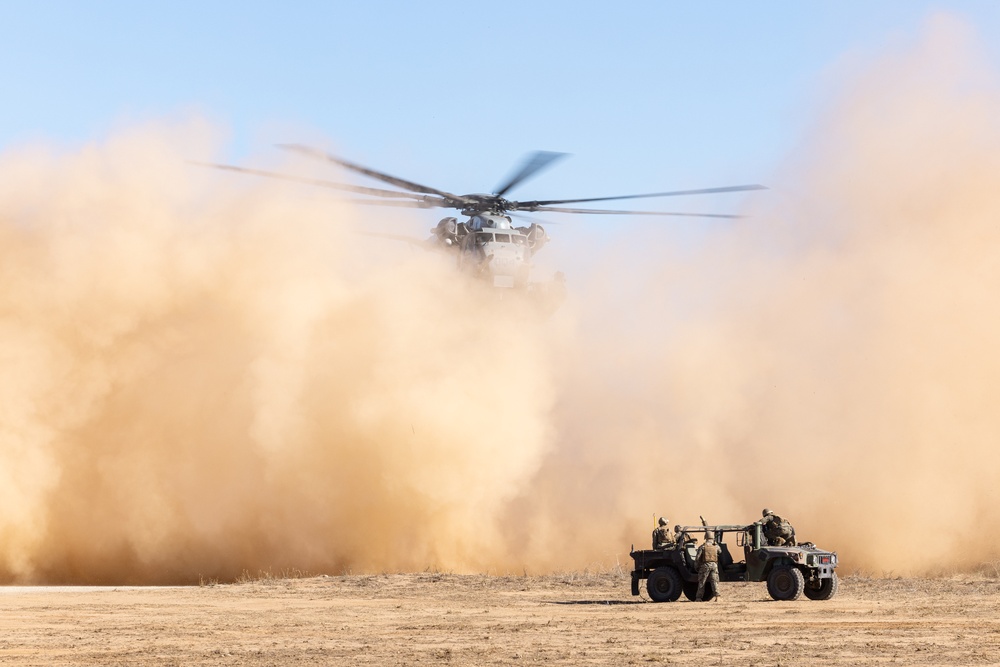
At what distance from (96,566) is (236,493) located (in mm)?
4161

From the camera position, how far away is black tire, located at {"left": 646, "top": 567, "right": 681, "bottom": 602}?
78.1 ft

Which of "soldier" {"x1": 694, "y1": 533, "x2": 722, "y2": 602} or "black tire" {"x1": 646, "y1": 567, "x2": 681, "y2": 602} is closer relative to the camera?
"soldier" {"x1": 694, "y1": 533, "x2": 722, "y2": 602}

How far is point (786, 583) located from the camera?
23438 mm

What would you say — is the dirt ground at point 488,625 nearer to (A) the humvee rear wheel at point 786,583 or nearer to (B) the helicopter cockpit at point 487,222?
(A) the humvee rear wheel at point 786,583

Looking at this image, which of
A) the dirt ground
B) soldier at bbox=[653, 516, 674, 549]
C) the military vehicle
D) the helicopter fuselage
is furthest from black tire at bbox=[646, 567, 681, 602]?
the helicopter fuselage

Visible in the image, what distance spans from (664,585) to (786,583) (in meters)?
2.17

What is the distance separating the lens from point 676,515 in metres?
38.9

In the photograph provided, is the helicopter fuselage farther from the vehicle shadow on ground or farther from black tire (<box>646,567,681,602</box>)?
black tire (<box>646,567,681,602</box>)

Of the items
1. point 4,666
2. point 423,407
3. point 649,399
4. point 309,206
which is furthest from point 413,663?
point 649,399

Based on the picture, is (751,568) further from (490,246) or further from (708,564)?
(490,246)

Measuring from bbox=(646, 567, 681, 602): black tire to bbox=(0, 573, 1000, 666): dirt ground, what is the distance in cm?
28

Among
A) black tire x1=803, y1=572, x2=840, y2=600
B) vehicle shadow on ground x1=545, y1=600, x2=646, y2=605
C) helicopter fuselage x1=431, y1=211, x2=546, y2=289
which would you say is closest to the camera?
black tire x1=803, y1=572, x2=840, y2=600

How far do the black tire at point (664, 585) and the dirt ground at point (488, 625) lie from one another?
0.28 metres

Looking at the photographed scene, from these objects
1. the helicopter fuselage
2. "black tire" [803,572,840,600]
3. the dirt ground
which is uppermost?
the helicopter fuselage
